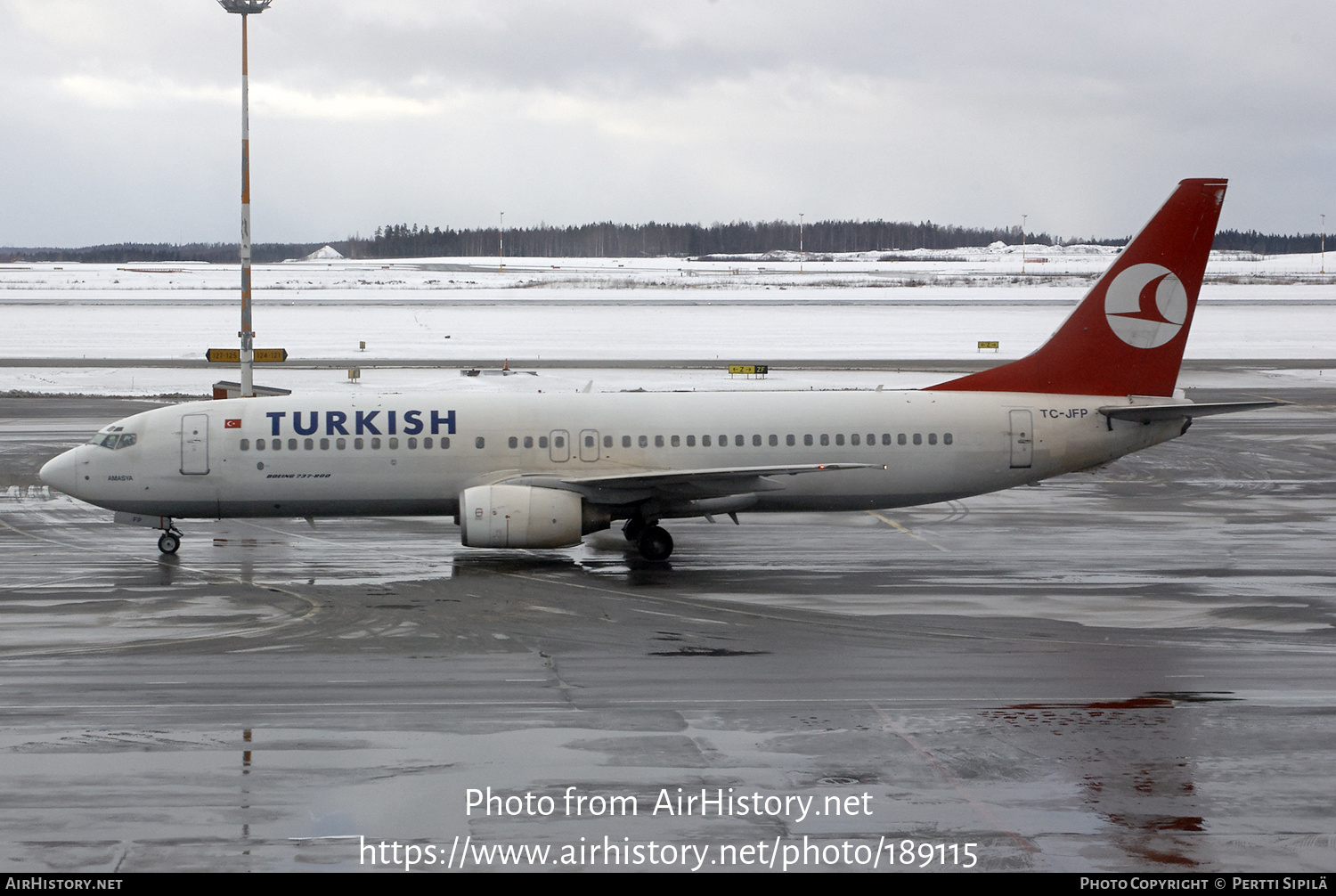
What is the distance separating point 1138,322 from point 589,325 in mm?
62932

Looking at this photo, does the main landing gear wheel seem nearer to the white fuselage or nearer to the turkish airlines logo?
the white fuselage

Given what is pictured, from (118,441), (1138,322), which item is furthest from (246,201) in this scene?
(1138,322)

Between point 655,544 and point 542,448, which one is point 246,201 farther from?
point 655,544

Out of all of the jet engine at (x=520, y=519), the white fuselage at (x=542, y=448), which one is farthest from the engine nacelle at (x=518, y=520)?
the white fuselage at (x=542, y=448)

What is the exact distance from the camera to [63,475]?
25750mm

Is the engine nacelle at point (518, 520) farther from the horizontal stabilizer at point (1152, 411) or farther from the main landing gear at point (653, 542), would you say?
the horizontal stabilizer at point (1152, 411)

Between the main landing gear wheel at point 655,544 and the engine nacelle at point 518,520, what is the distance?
1.74m

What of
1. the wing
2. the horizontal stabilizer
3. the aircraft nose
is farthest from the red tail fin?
the aircraft nose

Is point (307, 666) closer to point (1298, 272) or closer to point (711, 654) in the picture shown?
point (711, 654)

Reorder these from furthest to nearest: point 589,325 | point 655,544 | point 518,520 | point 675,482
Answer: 1. point 589,325
2. point 655,544
3. point 675,482
4. point 518,520

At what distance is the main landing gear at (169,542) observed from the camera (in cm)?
2609

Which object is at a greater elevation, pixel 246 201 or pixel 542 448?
pixel 246 201

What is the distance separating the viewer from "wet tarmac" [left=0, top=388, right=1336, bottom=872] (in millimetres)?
11953
